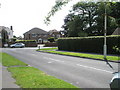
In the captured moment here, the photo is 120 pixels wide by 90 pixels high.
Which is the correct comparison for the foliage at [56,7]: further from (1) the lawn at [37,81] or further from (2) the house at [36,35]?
(2) the house at [36,35]

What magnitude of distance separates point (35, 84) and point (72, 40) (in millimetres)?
23535

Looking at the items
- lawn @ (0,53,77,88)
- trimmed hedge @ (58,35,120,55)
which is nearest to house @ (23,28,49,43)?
trimmed hedge @ (58,35,120,55)

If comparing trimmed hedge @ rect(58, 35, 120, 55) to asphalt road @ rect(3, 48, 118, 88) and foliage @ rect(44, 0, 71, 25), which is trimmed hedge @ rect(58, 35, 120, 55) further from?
foliage @ rect(44, 0, 71, 25)

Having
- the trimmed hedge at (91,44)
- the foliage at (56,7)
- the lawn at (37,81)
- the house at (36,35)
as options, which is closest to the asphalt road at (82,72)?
the lawn at (37,81)

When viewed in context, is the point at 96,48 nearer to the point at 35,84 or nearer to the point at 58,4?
the point at 35,84

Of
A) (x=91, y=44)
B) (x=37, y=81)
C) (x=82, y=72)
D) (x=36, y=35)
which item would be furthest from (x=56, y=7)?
(x=36, y=35)

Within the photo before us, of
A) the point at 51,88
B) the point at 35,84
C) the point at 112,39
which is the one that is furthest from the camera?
the point at 112,39

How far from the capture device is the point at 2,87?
5398mm

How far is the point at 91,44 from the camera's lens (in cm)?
2388

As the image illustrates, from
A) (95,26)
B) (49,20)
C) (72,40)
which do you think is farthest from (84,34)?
(49,20)

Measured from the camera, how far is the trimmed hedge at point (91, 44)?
65.9 feet

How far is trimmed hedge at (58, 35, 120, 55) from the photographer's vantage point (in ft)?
65.9

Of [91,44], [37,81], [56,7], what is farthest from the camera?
[91,44]

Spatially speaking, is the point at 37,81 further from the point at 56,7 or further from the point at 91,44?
the point at 91,44
